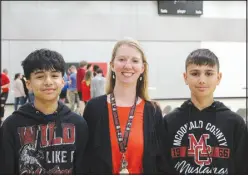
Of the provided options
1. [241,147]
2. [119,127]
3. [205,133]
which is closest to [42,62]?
[119,127]

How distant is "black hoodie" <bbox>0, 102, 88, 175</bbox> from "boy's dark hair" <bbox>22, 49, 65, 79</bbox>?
0.88 ft

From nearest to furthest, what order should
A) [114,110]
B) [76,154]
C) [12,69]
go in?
[76,154], [114,110], [12,69]

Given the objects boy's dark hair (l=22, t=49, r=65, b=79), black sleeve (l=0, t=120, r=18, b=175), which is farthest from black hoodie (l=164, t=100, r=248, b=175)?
black sleeve (l=0, t=120, r=18, b=175)

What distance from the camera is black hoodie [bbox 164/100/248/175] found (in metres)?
2.21

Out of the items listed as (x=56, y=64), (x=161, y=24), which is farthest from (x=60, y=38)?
(x=56, y=64)

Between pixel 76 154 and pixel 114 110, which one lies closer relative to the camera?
pixel 76 154

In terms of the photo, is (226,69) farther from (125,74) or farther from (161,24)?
(125,74)

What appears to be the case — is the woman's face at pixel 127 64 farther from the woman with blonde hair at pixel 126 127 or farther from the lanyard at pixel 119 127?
the lanyard at pixel 119 127

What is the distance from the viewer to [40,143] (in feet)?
6.88

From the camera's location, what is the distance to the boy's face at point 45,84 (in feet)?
6.90

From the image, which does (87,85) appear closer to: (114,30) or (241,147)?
(114,30)

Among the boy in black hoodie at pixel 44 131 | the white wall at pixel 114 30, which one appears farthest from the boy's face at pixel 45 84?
the white wall at pixel 114 30

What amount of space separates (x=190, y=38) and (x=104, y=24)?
4.57 m

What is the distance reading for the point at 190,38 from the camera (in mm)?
16297
